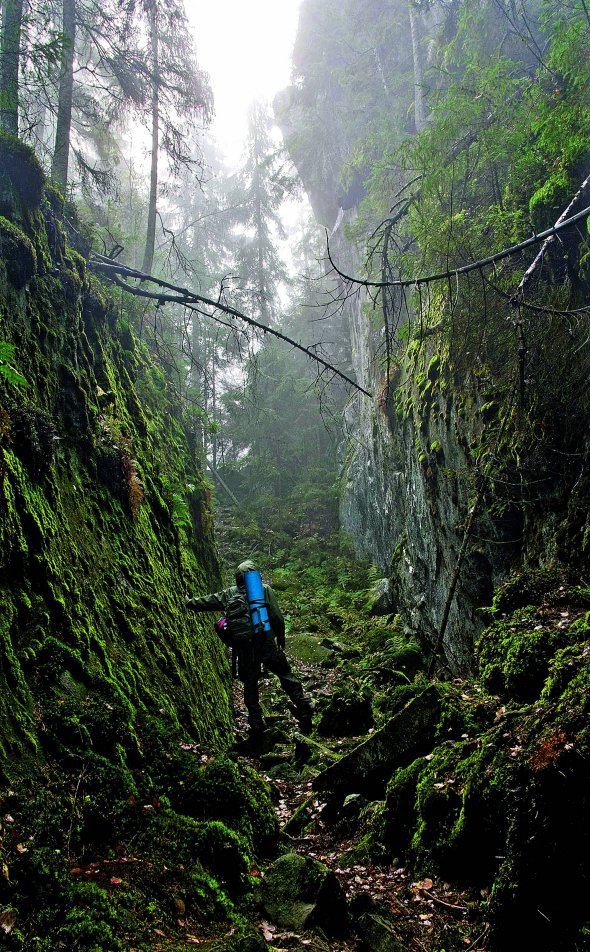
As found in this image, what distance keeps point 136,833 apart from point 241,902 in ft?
2.39

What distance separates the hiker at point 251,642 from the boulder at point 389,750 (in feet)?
6.12

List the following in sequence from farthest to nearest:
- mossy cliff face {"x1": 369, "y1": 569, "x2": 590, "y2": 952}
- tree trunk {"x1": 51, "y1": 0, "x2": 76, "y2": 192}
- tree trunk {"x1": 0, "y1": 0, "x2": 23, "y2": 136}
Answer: tree trunk {"x1": 51, "y1": 0, "x2": 76, "y2": 192} → tree trunk {"x1": 0, "y1": 0, "x2": 23, "y2": 136} → mossy cliff face {"x1": 369, "y1": 569, "x2": 590, "y2": 952}

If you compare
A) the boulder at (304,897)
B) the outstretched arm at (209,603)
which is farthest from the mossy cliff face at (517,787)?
the outstretched arm at (209,603)

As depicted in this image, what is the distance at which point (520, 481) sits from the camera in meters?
5.89

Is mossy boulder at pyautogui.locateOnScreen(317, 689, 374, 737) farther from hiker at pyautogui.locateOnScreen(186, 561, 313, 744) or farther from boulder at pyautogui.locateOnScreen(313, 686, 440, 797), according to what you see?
boulder at pyautogui.locateOnScreen(313, 686, 440, 797)

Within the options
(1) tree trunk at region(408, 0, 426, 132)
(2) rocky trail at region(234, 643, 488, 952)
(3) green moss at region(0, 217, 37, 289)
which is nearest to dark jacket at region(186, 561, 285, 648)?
(2) rocky trail at region(234, 643, 488, 952)

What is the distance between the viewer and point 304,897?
9.25 feet

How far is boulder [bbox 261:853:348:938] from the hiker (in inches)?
122

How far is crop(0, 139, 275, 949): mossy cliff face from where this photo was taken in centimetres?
234

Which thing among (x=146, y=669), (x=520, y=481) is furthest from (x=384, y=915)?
(x=520, y=481)

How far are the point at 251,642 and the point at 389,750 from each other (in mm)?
2392

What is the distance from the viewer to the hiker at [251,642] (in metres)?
6.13

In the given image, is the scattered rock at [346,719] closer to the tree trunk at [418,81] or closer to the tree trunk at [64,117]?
the tree trunk at [64,117]

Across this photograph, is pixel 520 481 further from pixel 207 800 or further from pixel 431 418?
pixel 207 800
